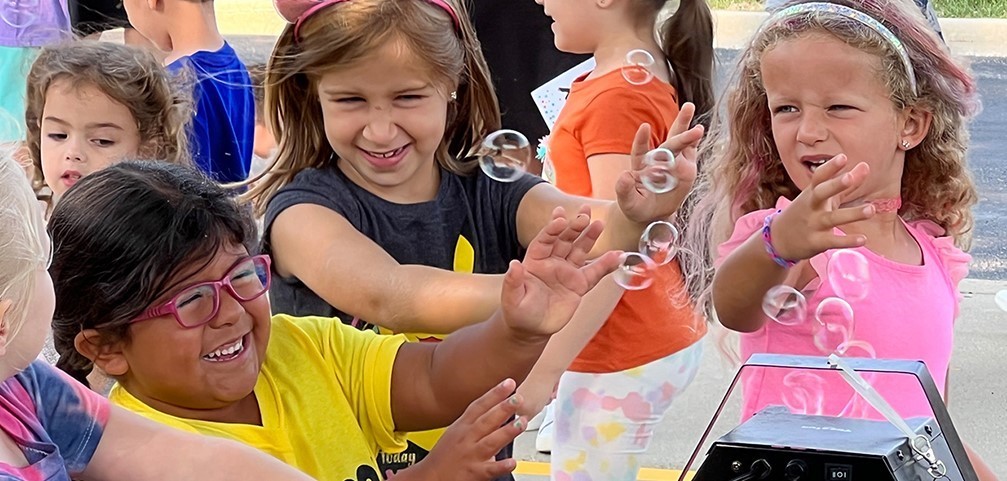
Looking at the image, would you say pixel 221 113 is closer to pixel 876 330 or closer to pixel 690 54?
pixel 690 54

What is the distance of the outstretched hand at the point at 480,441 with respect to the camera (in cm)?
189

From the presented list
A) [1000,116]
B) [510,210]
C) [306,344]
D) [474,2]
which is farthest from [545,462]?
[1000,116]

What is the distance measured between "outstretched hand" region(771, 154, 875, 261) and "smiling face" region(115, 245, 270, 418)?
2.64 ft

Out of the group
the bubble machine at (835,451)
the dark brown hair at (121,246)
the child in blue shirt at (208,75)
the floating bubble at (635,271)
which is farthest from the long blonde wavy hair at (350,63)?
the bubble machine at (835,451)

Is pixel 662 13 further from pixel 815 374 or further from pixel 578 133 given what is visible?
pixel 815 374

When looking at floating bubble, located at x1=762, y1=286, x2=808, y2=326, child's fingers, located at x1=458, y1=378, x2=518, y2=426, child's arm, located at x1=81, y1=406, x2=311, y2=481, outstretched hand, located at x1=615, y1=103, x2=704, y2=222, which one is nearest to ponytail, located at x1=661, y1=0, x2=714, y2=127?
outstretched hand, located at x1=615, y1=103, x2=704, y2=222

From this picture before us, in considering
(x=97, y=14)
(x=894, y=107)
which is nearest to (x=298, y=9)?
(x=894, y=107)

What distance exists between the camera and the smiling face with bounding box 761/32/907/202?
2320mm

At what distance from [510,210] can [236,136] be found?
49.7 inches

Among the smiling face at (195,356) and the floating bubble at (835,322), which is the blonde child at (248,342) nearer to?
the smiling face at (195,356)

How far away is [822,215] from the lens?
Answer: 209 centimetres

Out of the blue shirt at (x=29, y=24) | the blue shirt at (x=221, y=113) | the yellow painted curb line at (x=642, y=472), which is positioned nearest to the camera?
the blue shirt at (x=221, y=113)

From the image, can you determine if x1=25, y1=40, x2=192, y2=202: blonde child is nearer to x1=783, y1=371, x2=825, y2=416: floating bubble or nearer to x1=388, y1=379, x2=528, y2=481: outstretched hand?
x1=388, y1=379, x2=528, y2=481: outstretched hand

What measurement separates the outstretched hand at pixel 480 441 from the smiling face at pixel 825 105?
729mm
